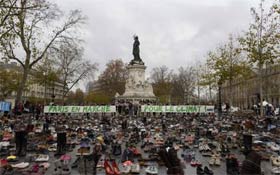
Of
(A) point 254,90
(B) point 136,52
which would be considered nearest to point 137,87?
(B) point 136,52

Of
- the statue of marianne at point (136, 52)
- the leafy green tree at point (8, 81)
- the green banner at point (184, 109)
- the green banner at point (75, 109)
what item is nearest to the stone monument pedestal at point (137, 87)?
the statue of marianne at point (136, 52)

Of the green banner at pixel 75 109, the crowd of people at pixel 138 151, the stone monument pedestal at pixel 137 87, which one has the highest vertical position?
the stone monument pedestal at pixel 137 87

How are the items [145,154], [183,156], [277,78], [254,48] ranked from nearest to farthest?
[183,156] < [145,154] < [254,48] < [277,78]

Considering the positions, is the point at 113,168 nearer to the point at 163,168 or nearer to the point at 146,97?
the point at 163,168

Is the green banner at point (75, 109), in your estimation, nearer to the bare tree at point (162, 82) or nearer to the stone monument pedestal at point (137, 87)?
the stone monument pedestal at point (137, 87)

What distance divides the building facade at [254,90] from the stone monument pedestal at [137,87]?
48.7ft

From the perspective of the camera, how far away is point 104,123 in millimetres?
21672

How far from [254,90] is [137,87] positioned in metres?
48.6

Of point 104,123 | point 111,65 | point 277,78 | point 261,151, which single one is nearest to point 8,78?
point 111,65

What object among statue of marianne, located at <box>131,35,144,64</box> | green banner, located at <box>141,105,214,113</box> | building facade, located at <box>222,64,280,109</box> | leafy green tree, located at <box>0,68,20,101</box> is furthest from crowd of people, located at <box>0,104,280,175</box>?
leafy green tree, located at <box>0,68,20,101</box>

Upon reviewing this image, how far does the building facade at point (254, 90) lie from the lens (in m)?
59.6

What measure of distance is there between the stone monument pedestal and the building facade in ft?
48.7

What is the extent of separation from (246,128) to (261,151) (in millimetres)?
5457

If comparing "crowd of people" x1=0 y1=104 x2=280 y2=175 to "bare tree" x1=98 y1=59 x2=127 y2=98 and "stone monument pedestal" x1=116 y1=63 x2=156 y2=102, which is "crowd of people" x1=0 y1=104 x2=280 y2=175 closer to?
"stone monument pedestal" x1=116 y1=63 x2=156 y2=102
